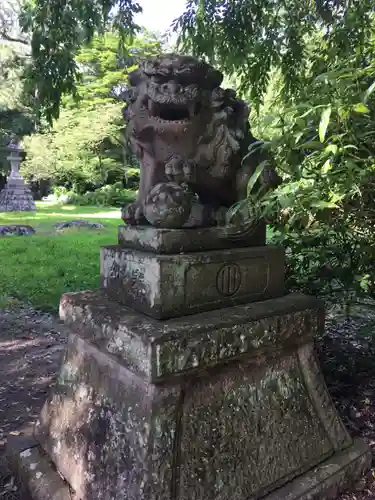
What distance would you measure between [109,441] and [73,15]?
9.52 ft

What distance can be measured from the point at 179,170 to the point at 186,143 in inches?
4.9

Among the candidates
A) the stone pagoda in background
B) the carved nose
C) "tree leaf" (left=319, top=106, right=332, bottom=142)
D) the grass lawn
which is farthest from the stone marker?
the stone pagoda in background

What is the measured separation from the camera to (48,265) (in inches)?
253

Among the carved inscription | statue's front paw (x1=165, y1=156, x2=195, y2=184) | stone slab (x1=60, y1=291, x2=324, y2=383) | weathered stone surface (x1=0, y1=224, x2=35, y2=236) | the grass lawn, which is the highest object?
statue's front paw (x1=165, y1=156, x2=195, y2=184)

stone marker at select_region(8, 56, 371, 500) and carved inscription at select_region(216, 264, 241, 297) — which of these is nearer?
stone marker at select_region(8, 56, 371, 500)

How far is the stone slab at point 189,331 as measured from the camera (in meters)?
1.45

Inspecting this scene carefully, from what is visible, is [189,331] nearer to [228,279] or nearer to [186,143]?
[228,279]

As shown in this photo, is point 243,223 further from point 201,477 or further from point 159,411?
point 201,477

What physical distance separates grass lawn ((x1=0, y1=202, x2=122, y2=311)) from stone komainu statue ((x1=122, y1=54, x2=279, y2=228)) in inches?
127

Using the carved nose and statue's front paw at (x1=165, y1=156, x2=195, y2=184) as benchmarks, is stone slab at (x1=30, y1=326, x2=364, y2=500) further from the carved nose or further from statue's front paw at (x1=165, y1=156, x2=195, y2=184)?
the carved nose

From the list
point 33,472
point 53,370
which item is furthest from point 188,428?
point 53,370

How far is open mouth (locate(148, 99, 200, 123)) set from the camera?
1.68 m

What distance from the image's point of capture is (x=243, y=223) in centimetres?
185

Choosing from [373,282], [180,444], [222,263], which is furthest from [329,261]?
[180,444]
